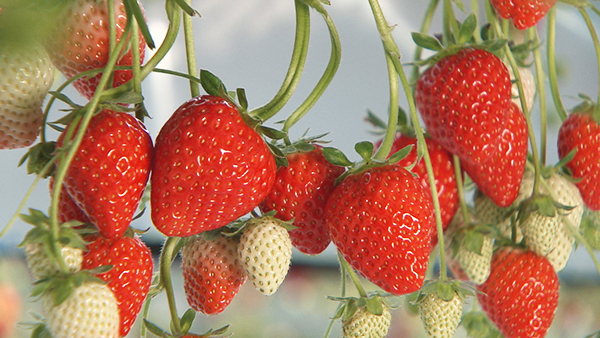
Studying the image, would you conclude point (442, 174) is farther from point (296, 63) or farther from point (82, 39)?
point (82, 39)

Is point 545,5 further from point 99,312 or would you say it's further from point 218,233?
point 99,312

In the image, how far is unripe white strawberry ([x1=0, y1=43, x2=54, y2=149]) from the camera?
0.42 metres

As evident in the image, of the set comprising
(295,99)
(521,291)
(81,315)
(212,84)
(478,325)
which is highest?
(212,84)

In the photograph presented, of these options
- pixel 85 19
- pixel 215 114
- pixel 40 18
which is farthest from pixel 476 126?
pixel 40 18

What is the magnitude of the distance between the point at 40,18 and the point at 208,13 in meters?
1.10

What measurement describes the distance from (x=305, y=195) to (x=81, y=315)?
0.23m

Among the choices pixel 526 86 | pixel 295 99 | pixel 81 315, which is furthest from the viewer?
pixel 295 99

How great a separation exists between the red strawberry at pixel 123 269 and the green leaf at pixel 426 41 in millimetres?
334

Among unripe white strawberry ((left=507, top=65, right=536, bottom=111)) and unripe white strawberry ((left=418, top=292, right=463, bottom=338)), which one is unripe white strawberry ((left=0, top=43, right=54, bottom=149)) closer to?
unripe white strawberry ((left=418, top=292, right=463, bottom=338))

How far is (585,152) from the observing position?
655 mm

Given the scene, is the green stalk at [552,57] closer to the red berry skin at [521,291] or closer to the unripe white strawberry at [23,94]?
the red berry skin at [521,291]

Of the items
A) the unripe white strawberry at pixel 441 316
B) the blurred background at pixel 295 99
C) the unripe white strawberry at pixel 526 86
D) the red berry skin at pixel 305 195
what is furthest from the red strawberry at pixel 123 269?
the blurred background at pixel 295 99

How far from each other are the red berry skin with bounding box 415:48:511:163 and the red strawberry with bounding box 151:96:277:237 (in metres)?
0.21

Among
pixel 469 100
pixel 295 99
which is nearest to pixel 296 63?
pixel 469 100
